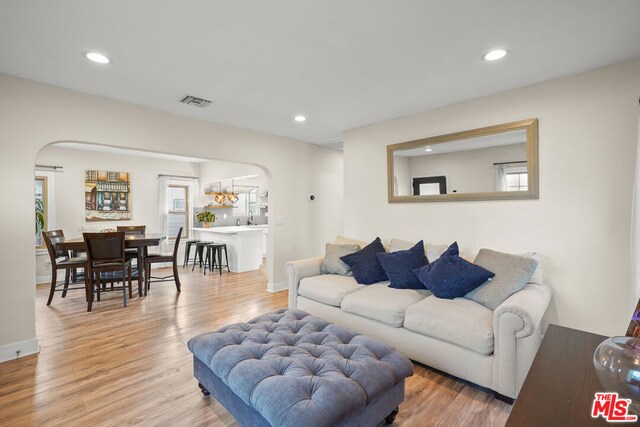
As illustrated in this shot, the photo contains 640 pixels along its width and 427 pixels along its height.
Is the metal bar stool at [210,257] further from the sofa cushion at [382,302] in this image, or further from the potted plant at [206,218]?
the sofa cushion at [382,302]

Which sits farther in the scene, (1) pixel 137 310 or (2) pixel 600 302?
(1) pixel 137 310

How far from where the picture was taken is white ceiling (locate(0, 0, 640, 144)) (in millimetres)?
1819

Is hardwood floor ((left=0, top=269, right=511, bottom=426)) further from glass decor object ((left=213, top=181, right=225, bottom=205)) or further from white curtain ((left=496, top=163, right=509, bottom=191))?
glass decor object ((left=213, top=181, right=225, bottom=205))

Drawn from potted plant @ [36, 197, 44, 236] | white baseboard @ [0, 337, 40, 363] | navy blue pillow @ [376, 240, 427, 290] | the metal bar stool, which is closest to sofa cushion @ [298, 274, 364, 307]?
navy blue pillow @ [376, 240, 427, 290]

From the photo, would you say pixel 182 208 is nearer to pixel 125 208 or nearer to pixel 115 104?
pixel 125 208

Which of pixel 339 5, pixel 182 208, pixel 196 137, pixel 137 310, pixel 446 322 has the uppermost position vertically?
pixel 339 5

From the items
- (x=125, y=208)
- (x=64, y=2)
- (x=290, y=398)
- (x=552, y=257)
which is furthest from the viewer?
(x=125, y=208)

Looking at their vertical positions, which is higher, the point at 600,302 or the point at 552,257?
the point at 552,257

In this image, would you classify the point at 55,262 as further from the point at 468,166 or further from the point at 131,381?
the point at 468,166

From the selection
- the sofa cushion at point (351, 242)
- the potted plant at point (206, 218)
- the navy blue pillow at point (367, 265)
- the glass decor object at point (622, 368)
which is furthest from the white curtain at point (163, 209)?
the glass decor object at point (622, 368)

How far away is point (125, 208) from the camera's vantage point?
6539 millimetres

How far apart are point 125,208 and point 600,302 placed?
7.62m

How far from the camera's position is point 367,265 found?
334 centimetres

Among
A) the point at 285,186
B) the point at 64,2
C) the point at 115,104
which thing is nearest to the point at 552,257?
the point at 285,186
